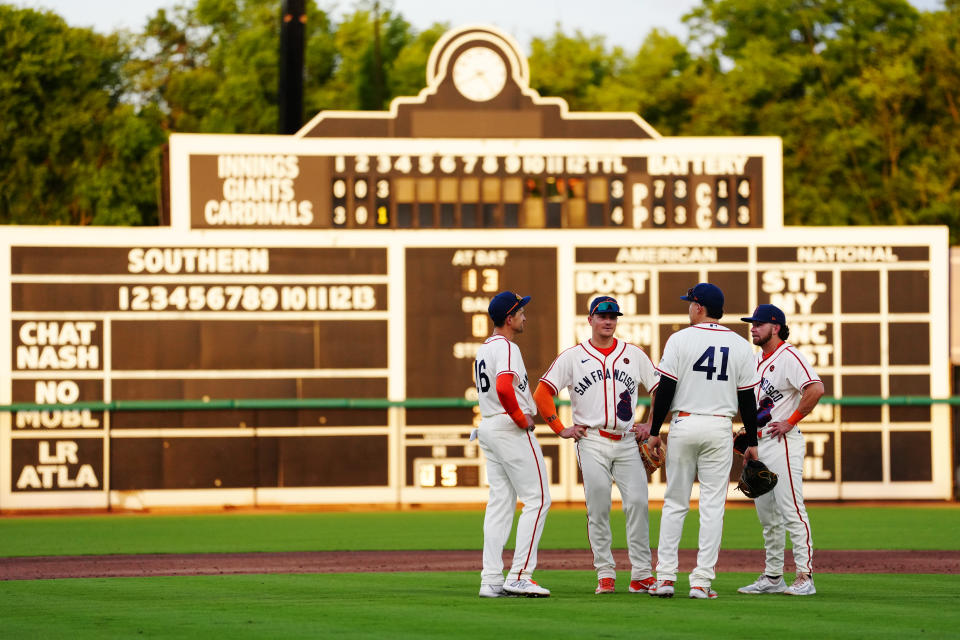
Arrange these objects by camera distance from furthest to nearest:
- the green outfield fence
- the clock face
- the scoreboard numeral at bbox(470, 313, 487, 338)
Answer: the clock face, the scoreboard numeral at bbox(470, 313, 487, 338), the green outfield fence

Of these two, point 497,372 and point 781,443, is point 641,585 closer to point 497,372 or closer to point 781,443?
point 781,443

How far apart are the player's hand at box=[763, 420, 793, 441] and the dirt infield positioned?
1.77 m

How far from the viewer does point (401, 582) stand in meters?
9.73

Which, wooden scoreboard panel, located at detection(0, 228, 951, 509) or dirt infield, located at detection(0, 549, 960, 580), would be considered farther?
wooden scoreboard panel, located at detection(0, 228, 951, 509)

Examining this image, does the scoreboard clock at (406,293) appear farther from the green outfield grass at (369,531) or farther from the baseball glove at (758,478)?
the baseball glove at (758,478)

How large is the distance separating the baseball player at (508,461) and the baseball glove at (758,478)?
1.17 m

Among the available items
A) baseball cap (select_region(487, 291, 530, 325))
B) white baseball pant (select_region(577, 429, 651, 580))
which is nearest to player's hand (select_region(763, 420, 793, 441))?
white baseball pant (select_region(577, 429, 651, 580))

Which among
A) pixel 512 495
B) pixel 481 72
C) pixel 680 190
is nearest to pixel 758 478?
pixel 512 495

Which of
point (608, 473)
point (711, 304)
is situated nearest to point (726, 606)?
point (608, 473)

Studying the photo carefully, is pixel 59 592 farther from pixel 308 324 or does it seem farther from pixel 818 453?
pixel 818 453

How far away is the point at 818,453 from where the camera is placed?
62.3 feet

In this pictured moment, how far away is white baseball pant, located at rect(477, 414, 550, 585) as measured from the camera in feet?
27.8

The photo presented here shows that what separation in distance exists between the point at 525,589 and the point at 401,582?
1525mm

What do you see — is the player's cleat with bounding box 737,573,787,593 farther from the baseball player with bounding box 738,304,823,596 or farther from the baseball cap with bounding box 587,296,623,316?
the baseball cap with bounding box 587,296,623,316
